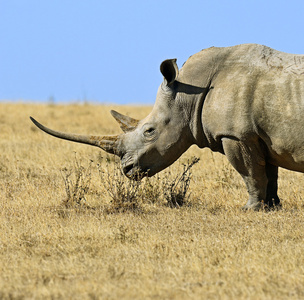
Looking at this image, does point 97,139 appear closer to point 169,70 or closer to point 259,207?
point 169,70

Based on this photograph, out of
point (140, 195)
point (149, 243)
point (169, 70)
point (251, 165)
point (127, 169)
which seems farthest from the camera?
point (140, 195)

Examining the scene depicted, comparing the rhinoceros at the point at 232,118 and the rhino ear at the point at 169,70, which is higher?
the rhino ear at the point at 169,70

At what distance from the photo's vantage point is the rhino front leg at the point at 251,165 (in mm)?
7828

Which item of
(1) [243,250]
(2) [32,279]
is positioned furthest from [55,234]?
(1) [243,250]

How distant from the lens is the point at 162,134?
27.2 ft

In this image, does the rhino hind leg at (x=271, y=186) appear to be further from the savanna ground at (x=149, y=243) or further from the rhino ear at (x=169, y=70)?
the rhino ear at (x=169, y=70)

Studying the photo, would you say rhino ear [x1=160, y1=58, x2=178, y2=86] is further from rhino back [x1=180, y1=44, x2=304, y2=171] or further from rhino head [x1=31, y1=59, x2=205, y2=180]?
rhino back [x1=180, y1=44, x2=304, y2=171]

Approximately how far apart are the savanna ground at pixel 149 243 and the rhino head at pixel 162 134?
581 millimetres

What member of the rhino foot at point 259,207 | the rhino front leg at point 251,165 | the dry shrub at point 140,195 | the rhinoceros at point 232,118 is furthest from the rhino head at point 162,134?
the rhino foot at point 259,207

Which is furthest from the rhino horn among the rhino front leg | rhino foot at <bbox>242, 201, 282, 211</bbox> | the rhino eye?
rhino foot at <bbox>242, 201, 282, 211</bbox>

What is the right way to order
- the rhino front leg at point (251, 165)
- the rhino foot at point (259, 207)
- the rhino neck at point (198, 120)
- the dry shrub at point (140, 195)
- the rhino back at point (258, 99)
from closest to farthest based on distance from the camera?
the rhino back at point (258, 99) → the rhino front leg at point (251, 165) → the rhino neck at point (198, 120) → the rhino foot at point (259, 207) → the dry shrub at point (140, 195)

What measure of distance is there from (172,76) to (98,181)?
278cm

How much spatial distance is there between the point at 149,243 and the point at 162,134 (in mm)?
2055

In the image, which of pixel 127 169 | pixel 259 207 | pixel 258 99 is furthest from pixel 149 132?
pixel 259 207
